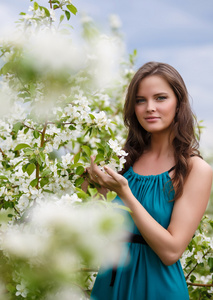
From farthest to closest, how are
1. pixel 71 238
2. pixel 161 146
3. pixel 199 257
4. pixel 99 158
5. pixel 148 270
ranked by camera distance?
pixel 199 257, pixel 161 146, pixel 148 270, pixel 99 158, pixel 71 238

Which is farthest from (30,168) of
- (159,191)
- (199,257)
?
(199,257)

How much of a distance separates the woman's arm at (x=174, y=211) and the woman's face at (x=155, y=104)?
0.80 feet

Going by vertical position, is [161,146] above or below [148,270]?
above

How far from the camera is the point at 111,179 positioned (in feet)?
4.92

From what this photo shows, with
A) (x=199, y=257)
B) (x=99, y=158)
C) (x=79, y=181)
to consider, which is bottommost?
(x=199, y=257)

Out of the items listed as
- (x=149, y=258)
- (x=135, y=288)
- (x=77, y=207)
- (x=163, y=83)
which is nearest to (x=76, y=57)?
(x=163, y=83)

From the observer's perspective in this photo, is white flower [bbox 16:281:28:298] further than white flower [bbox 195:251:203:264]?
No

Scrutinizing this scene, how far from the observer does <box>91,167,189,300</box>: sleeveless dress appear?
1642 millimetres

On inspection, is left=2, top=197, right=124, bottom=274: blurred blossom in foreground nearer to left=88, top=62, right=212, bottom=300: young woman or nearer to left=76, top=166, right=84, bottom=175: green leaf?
left=88, top=62, right=212, bottom=300: young woman

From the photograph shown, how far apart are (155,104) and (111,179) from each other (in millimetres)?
474

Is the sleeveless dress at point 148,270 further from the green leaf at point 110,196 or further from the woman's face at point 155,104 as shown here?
the green leaf at point 110,196

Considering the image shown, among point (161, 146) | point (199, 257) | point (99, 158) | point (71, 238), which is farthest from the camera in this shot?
point (199, 257)

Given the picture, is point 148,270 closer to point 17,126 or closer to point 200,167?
point 200,167

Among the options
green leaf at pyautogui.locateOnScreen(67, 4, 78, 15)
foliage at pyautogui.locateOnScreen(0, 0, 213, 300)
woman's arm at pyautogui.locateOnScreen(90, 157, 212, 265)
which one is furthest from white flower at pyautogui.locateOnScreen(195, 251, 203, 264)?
green leaf at pyautogui.locateOnScreen(67, 4, 78, 15)
